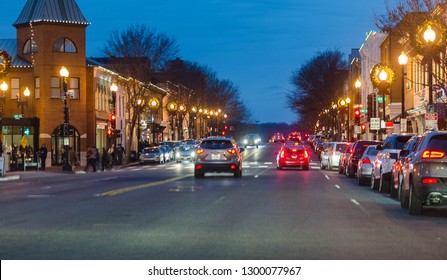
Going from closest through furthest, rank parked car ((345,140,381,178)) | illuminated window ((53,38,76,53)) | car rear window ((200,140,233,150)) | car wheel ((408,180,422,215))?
car wheel ((408,180,422,215)) → car rear window ((200,140,233,150)) → parked car ((345,140,381,178)) → illuminated window ((53,38,76,53))

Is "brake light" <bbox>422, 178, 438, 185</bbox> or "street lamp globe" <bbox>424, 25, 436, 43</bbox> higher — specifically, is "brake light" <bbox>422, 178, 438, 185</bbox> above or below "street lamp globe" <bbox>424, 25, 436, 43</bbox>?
below

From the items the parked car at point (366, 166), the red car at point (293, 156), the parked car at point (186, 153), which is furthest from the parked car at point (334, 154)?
the parked car at point (186, 153)

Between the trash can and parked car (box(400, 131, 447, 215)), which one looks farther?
the trash can

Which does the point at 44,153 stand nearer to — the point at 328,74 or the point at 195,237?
the point at 195,237

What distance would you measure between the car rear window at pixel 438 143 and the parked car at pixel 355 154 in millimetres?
18903

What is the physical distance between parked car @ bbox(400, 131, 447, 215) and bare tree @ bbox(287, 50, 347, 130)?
98.0m

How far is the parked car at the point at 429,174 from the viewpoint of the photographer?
60.1 ft

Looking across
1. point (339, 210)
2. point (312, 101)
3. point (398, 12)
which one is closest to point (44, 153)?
point (398, 12)

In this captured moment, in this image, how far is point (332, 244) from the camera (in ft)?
42.9

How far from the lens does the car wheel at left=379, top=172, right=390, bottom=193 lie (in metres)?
27.2

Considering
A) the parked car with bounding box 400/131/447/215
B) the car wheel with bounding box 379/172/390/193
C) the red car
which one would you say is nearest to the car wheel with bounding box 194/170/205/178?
the car wheel with bounding box 379/172/390/193

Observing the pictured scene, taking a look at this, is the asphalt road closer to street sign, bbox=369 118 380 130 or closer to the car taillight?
the car taillight

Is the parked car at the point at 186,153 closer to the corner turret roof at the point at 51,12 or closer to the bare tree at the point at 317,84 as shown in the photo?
the corner turret roof at the point at 51,12

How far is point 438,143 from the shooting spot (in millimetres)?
18672
